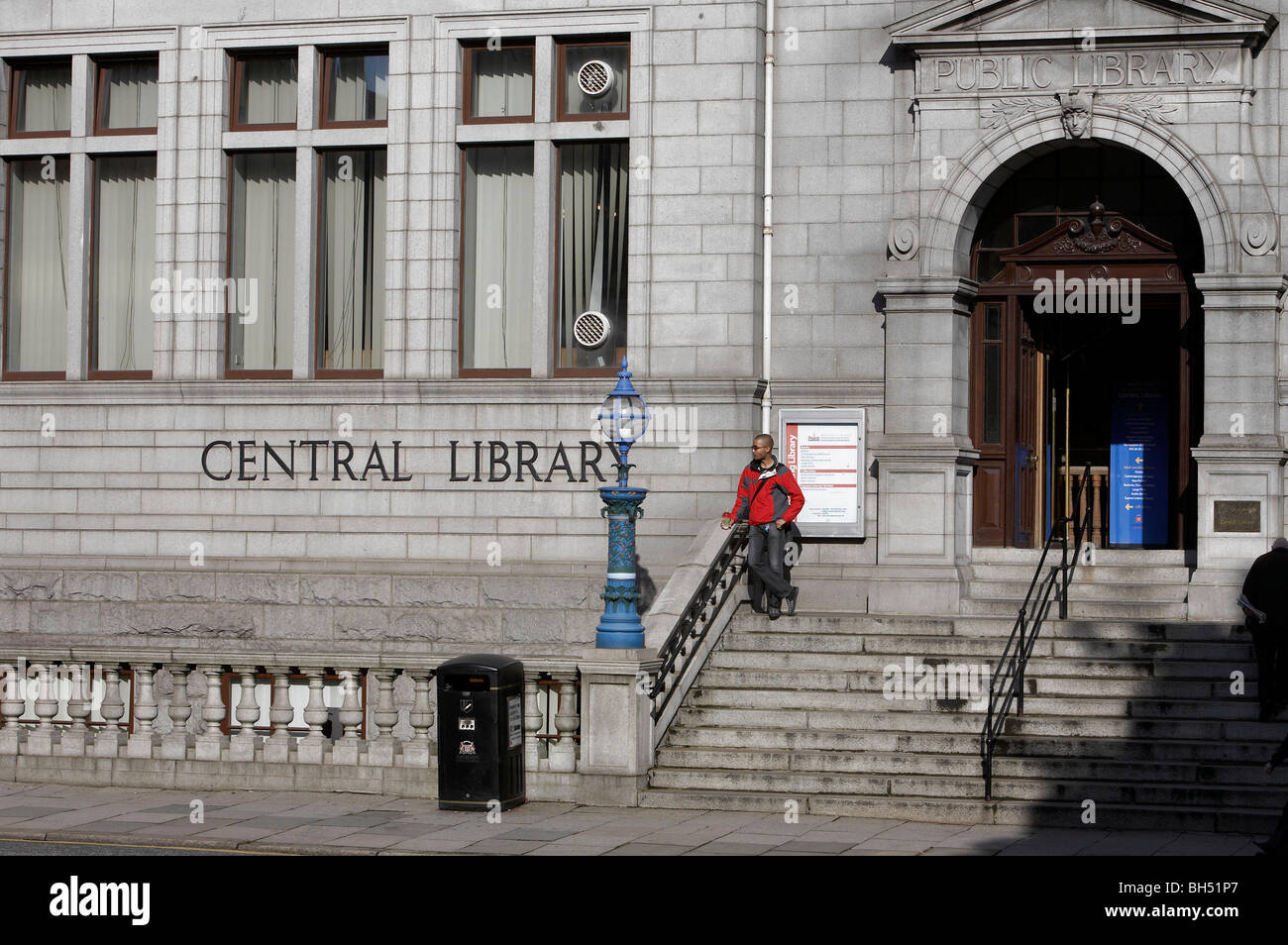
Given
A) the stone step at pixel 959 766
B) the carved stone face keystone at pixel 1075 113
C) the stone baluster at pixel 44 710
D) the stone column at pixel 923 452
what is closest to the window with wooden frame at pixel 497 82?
the stone column at pixel 923 452

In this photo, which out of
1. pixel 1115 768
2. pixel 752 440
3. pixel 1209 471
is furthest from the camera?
pixel 752 440

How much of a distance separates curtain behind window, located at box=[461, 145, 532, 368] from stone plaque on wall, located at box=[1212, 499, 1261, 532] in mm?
7923

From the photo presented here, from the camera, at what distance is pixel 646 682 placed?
1614 centimetres

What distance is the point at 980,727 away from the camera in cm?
1641

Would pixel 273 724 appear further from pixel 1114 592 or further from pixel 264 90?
pixel 264 90

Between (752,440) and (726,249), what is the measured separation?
2.14m

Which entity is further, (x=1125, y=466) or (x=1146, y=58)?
(x=1125, y=466)

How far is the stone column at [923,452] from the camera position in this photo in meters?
19.5

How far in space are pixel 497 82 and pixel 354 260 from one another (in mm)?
2692

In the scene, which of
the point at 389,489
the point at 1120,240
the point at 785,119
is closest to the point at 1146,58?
the point at 1120,240

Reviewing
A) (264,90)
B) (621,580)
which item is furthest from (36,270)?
(621,580)

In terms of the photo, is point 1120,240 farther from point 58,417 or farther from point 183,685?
point 58,417

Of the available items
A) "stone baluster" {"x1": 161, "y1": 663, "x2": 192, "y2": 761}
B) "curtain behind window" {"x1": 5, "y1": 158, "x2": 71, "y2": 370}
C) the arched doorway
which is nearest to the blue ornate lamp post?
"stone baluster" {"x1": 161, "y1": 663, "x2": 192, "y2": 761}

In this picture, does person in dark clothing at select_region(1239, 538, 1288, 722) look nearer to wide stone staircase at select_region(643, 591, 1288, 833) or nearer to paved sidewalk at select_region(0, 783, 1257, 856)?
wide stone staircase at select_region(643, 591, 1288, 833)
